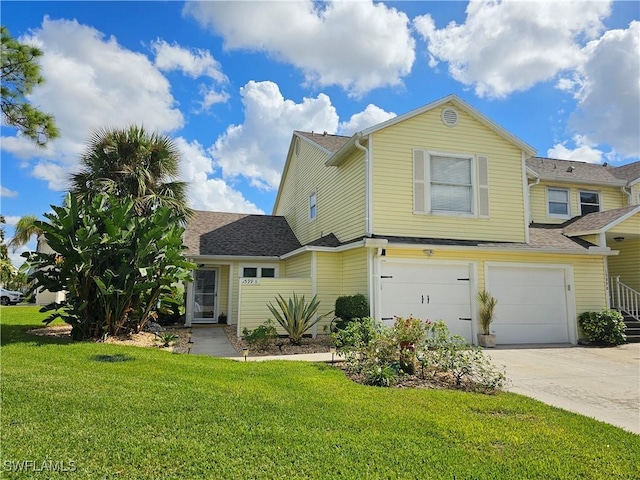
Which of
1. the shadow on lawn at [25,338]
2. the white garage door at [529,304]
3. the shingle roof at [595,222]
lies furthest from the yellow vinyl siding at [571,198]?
the shadow on lawn at [25,338]

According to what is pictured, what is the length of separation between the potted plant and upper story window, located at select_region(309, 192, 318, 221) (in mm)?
7220

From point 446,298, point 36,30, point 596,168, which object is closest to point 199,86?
point 36,30

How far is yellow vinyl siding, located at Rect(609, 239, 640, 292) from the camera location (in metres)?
14.9

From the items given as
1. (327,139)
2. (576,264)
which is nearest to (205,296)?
(327,139)

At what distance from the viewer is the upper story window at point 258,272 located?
1616 centimetres

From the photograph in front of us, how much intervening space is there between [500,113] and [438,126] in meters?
3.72

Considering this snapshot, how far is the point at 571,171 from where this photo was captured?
17.2 m

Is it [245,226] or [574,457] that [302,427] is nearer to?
[574,457]

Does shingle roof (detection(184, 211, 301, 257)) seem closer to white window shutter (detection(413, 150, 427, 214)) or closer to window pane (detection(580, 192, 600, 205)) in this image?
white window shutter (detection(413, 150, 427, 214))

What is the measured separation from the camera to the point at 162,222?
10.5 meters

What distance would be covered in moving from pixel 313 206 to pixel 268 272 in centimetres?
330

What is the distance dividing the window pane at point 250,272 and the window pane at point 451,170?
799cm


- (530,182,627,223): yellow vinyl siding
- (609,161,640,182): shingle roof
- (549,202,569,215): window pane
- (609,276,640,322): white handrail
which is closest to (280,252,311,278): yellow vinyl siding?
(530,182,627,223): yellow vinyl siding
